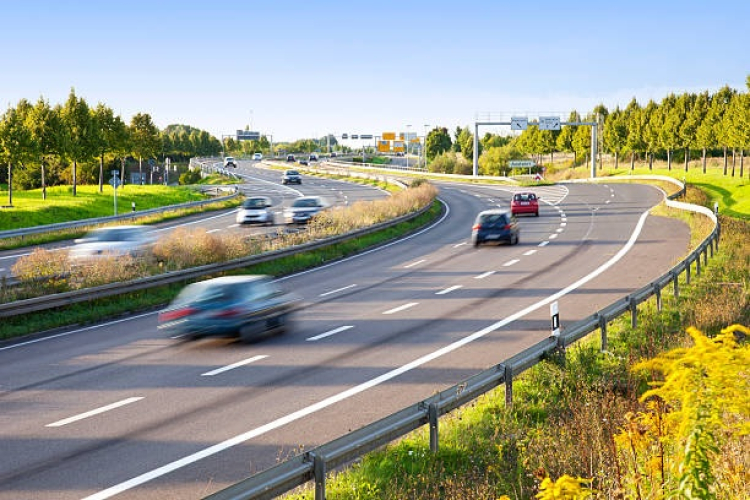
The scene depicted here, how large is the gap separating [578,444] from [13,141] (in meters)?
58.3

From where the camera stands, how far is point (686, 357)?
5.41 meters

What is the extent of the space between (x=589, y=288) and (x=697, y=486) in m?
16.9

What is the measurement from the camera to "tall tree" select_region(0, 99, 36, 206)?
57.5 metres

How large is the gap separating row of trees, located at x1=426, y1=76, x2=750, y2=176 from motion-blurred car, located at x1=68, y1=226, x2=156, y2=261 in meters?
61.9

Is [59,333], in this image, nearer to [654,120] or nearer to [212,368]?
[212,368]

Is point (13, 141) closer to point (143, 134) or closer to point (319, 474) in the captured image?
point (143, 134)

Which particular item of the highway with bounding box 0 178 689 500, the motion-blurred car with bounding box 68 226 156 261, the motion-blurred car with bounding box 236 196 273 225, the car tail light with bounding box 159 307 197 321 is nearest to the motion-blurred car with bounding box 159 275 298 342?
the car tail light with bounding box 159 307 197 321

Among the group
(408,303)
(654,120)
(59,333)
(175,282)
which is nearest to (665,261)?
(408,303)

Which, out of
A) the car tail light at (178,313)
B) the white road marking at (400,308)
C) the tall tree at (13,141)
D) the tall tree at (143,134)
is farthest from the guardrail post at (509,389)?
the tall tree at (143,134)

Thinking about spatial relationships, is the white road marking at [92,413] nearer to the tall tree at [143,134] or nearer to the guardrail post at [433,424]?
the guardrail post at [433,424]

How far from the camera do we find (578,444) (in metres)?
8.67

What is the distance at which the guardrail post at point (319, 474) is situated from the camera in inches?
270

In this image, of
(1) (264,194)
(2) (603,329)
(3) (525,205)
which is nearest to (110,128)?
(1) (264,194)

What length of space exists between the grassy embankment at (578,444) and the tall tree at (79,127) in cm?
6051
